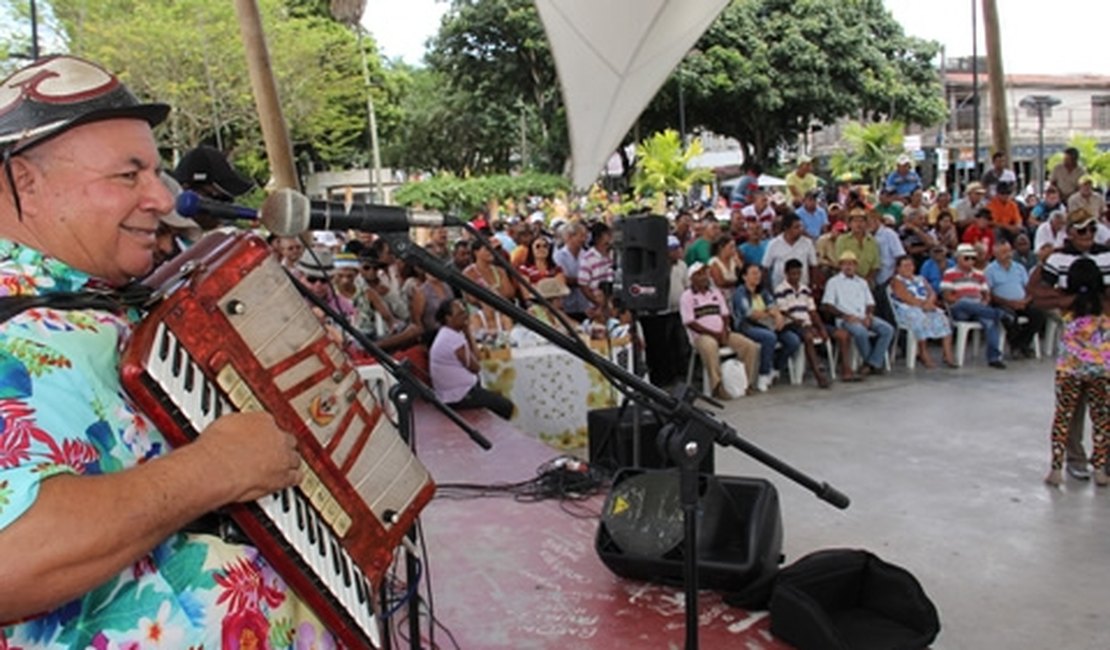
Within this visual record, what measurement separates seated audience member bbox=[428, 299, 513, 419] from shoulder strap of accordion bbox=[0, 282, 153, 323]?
209 inches

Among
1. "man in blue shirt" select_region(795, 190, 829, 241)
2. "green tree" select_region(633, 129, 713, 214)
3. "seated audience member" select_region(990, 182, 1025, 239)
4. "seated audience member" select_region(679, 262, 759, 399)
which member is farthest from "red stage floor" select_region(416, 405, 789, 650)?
"green tree" select_region(633, 129, 713, 214)

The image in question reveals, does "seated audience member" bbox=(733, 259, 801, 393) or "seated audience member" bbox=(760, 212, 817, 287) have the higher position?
"seated audience member" bbox=(760, 212, 817, 287)

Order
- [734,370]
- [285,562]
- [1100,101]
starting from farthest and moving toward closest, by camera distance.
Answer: [1100,101] < [734,370] < [285,562]

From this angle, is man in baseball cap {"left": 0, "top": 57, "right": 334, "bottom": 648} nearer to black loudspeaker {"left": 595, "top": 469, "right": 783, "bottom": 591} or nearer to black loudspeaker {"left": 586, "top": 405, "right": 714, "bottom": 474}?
black loudspeaker {"left": 595, "top": 469, "right": 783, "bottom": 591}

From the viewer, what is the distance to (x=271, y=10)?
1027 inches

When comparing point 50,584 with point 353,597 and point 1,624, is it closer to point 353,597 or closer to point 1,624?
point 1,624

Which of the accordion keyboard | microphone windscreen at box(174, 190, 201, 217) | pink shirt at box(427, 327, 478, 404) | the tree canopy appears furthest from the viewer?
the tree canopy

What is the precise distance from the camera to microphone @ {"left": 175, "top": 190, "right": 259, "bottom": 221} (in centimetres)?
168

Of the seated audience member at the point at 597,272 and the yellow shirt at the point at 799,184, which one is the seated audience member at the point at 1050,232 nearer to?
the yellow shirt at the point at 799,184

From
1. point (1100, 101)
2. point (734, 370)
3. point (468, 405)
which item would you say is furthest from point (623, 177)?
point (1100, 101)

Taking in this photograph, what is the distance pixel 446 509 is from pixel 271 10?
24981 mm

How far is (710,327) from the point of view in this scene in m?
8.47

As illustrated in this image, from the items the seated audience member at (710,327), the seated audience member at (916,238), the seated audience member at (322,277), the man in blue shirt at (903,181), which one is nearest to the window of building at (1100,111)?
the man in blue shirt at (903,181)

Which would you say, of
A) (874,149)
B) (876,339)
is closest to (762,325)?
(876,339)
